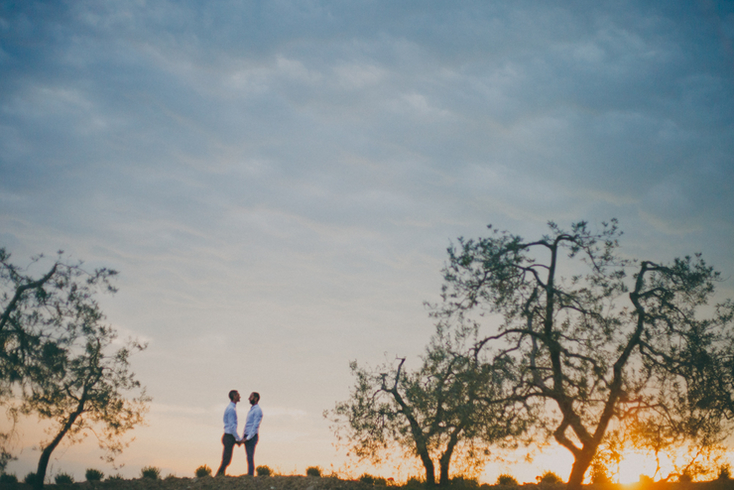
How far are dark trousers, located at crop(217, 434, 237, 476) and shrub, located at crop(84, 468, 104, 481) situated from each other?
500cm

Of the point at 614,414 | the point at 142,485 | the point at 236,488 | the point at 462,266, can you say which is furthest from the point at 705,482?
the point at 142,485

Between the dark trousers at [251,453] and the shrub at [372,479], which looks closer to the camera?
the dark trousers at [251,453]

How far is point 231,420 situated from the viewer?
51.9ft

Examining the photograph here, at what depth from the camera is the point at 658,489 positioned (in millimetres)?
16688

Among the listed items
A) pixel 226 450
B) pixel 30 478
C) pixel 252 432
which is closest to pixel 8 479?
pixel 30 478

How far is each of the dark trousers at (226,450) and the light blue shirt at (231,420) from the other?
17cm

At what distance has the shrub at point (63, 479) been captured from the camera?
1681 centimetres

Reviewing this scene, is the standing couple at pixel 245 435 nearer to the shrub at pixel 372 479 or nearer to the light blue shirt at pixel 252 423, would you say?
the light blue shirt at pixel 252 423

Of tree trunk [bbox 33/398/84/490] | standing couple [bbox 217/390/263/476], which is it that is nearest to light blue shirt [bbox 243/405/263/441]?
standing couple [bbox 217/390/263/476]

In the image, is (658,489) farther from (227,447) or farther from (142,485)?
(142,485)

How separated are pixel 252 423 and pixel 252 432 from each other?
29cm

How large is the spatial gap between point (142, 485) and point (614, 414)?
16209mm

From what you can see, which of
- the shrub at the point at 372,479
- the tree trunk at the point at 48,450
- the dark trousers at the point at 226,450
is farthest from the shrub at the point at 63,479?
the shrub at the point at 372,479

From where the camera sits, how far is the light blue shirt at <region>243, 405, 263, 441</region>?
15719mm
